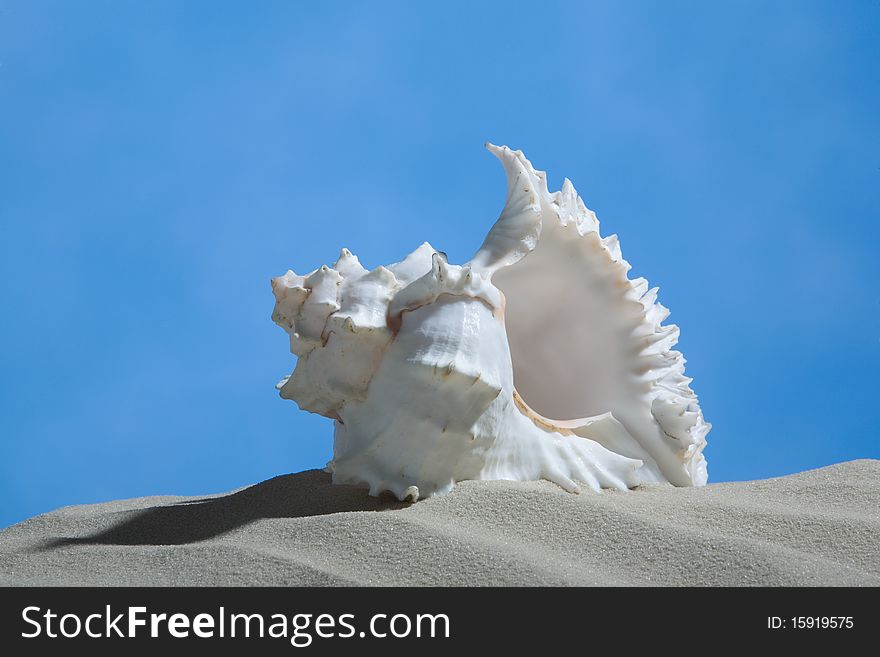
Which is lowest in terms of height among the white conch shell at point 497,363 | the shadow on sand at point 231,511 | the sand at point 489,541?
the sand at point 489,541

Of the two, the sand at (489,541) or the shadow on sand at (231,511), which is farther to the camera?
the shadow on sand at (231,511)

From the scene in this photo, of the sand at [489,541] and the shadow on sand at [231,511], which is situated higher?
the shadow on sand at [231,511]

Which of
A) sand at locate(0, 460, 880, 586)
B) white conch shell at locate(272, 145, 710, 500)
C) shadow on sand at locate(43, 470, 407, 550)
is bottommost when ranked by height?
sand at locate(0, 460, 880, 586)
